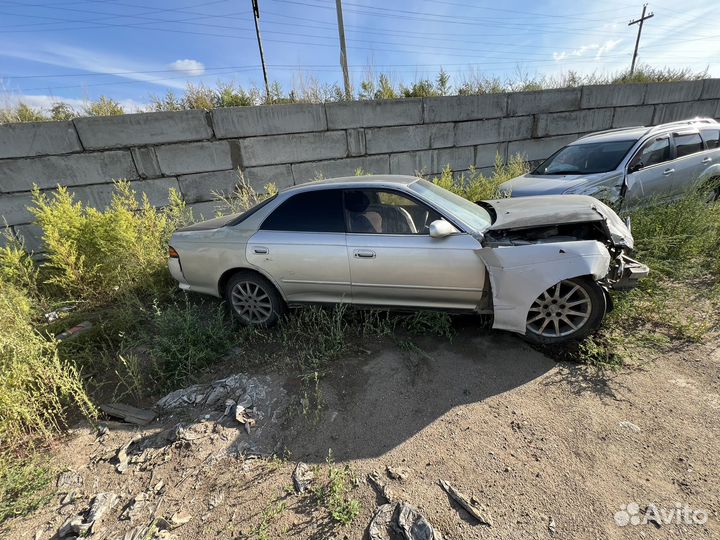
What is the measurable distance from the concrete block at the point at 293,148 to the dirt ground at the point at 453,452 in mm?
4770

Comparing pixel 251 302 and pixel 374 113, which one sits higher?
pixel 374 113

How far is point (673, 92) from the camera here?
8.93 m

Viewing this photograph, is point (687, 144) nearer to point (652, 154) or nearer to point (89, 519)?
point (652, 154)

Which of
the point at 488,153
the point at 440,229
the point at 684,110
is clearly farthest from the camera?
the point at 684,110

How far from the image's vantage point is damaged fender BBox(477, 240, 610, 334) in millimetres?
2629

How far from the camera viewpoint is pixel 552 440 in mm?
2162

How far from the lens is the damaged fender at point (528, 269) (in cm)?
263

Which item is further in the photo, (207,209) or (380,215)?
(207,209)

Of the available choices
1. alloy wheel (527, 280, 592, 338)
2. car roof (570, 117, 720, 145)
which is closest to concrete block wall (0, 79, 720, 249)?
car roof (570, 117, 720, 145)

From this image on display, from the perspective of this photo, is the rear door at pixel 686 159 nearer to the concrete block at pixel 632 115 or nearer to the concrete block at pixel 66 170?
the concrete block at pixel 632 115

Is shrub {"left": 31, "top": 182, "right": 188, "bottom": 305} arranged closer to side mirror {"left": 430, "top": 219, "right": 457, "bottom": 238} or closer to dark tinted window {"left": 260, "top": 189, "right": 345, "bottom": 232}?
dark tinted window {"left": 260, "top": 189, "right": 345, "bottom": 232}

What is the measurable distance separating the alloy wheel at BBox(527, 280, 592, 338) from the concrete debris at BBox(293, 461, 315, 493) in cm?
215

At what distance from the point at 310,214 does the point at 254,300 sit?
1119 millimetres

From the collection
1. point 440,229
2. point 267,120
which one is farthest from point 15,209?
point 440,229
